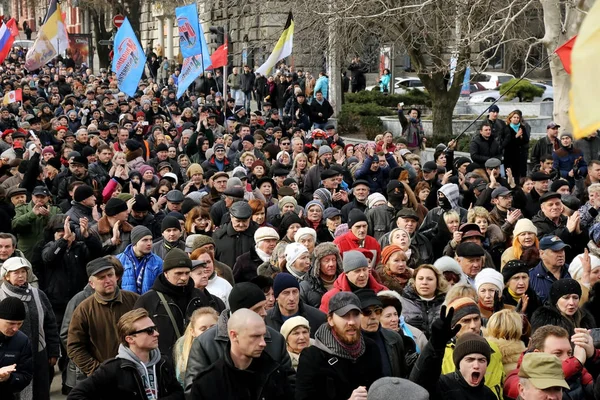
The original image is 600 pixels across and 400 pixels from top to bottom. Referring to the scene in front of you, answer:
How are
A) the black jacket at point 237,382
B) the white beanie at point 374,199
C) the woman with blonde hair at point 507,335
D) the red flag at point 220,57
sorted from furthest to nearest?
1. the red flag at point 220,57
2. the white beanie at point 374,199
3. the woman with blonde hair at point 507,335
4. the black jacket at point 237,382

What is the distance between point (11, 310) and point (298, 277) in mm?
2582

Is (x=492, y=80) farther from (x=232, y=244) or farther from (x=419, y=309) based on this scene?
(x=419, y=309)

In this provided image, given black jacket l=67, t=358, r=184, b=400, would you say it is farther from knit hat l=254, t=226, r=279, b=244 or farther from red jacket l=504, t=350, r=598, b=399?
knit hat l=254, t=226, r=279, b=244

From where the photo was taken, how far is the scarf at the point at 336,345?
618 cm

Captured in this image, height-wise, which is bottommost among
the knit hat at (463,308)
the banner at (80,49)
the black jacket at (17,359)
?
the black jacket at (17,359)

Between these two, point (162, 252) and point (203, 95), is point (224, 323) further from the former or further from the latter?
point (203, 95)

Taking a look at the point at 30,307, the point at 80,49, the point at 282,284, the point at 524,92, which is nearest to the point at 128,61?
the point at 30,307

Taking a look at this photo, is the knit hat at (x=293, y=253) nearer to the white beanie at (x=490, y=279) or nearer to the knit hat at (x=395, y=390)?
the white beanie at (x=490, y=279)

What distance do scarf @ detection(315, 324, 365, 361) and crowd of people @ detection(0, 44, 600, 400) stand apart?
11mm

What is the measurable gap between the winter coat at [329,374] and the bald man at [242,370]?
270 mm

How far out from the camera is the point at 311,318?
7793mm

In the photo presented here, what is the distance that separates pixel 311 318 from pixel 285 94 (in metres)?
22.8

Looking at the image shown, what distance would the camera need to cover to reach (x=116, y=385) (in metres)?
Result: 6.04

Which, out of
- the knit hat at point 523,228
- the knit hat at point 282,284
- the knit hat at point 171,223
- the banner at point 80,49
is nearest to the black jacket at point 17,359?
the knit hat at point 282,284
